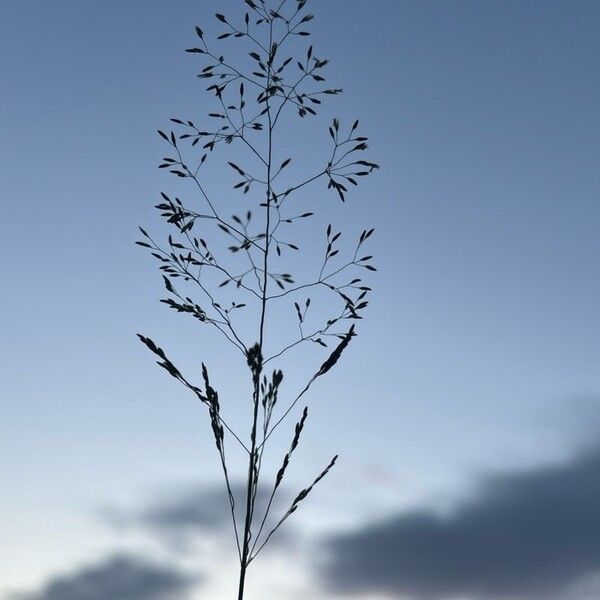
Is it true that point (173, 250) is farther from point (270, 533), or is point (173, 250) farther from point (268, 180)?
point (270, 533)

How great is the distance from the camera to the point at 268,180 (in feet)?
18.9

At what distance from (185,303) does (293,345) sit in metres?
0.73

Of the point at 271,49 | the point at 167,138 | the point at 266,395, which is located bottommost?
the point at 266,395

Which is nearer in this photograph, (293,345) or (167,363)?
(167,363)

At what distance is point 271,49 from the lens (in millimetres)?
6039

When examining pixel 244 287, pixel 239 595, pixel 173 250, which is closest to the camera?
pixel 239 595

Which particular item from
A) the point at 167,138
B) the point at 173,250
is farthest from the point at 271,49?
the point at 173,250

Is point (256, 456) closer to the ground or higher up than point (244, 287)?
closer to the ground

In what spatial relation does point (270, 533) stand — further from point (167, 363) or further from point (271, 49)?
point (271, 49)

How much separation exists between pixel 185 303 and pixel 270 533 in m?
1.50

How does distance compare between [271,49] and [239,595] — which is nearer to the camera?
[239,595]

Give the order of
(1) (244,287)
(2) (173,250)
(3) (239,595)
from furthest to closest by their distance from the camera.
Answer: (2) (173,250) → (1) (244,287) → (3) (239,595)

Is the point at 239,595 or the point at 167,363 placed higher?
the point at 167,363

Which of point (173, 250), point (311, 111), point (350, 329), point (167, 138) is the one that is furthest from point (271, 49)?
point (350, 329)
